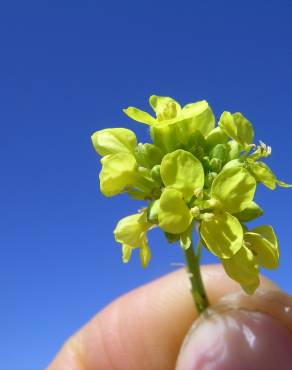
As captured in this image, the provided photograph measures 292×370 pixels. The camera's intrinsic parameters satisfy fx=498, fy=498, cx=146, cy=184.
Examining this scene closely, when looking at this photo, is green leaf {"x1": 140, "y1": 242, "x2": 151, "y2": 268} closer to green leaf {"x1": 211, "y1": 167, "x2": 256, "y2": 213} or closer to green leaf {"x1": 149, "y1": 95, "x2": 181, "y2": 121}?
green leaf {"x1": 211, "y1": 167, "x2": 256, "y2": 213}

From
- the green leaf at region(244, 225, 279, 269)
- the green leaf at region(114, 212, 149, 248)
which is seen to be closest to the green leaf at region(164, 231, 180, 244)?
the green leaf at region(114, 212, 149, 248)

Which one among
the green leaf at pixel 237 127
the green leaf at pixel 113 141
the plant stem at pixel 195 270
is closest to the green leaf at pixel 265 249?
the plant stem at pixel 195 270

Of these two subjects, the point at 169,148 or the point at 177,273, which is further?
the point at 177,273

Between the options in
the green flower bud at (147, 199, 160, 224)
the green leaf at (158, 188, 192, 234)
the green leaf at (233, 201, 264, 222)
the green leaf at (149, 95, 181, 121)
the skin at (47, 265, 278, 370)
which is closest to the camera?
the green leaf at (158, 188, 192, 234)

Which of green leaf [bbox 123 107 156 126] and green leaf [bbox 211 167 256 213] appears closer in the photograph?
green leaf [bbox 211 167 256 213]

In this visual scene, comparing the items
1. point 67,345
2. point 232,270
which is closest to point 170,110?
point 232,270

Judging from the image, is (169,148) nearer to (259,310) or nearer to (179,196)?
(179,196)

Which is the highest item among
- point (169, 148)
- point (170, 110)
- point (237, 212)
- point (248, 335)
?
point (170, 110)
